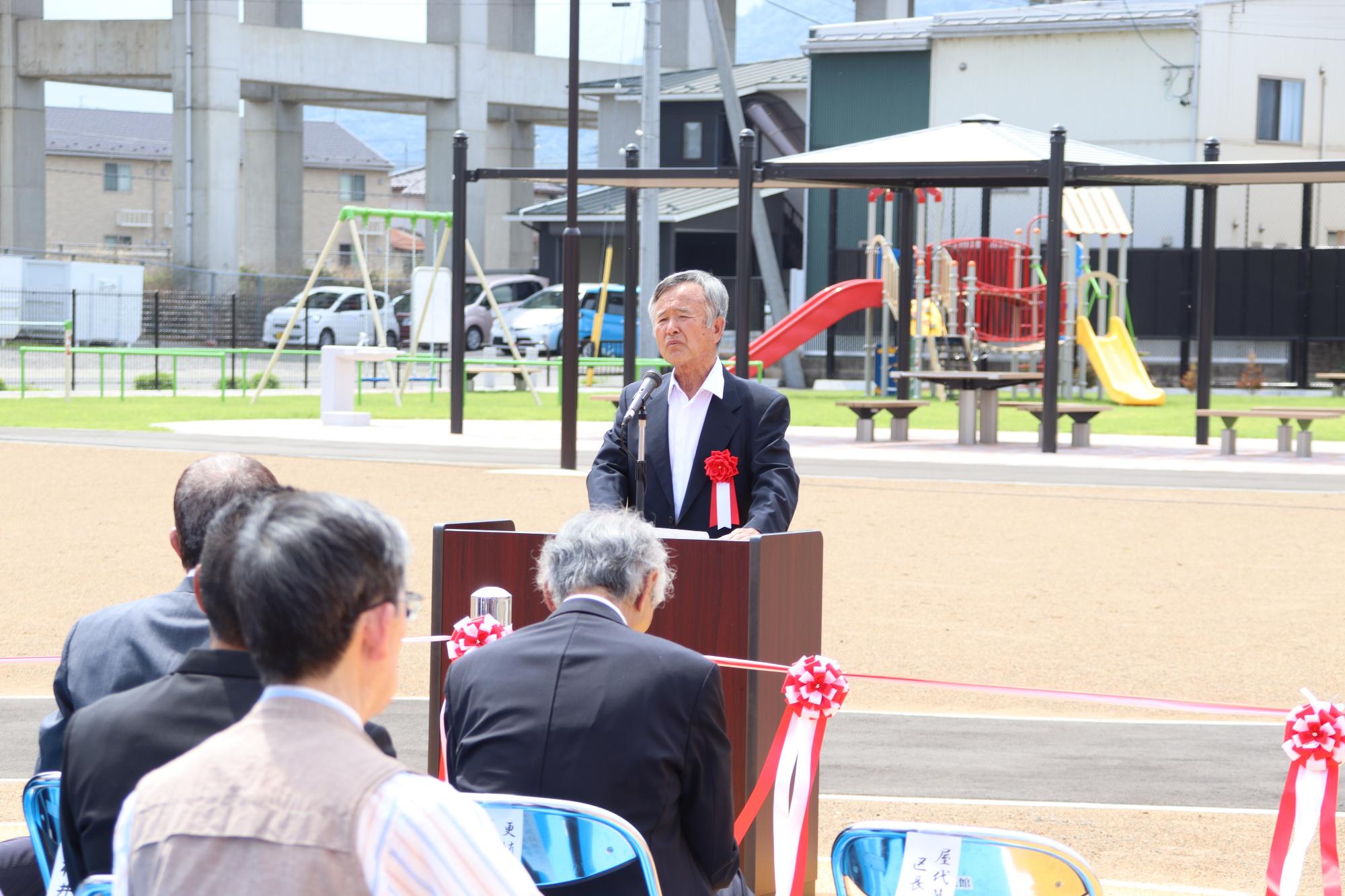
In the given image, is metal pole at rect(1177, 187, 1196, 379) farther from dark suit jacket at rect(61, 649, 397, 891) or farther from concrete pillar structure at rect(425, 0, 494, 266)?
dark suit jacket at rect(61, 649, 397, 891)

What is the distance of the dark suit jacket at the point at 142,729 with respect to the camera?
8.52 ft

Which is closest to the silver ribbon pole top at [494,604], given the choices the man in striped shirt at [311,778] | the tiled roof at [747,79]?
the man in striped shirt at [311,778]

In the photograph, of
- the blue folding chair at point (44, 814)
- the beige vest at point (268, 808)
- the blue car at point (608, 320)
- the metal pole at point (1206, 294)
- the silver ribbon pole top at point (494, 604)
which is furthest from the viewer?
the blue car at point (608, 320)

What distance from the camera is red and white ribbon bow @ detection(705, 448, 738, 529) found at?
5234 millimetres

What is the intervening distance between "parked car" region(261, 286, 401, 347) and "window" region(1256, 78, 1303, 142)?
62.9 ft

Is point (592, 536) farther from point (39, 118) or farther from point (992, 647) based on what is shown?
point (39, 118)

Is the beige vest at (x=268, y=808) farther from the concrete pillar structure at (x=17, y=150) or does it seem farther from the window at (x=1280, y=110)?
the concrete pillar structure at (x=17, y=150)

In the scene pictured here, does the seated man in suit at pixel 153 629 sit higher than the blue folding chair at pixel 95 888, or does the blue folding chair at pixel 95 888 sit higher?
the seated man in suit at pixel 153 629

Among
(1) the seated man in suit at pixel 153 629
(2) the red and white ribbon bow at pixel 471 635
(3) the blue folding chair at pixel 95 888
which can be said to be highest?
(1) the seated man in suit at pixel 153 629

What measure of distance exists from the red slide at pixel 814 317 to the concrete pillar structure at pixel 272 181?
2969cm

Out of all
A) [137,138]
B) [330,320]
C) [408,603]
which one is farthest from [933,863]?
[137,138]

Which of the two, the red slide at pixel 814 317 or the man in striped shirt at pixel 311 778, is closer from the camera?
the man in striped shirt at pixel 311 778

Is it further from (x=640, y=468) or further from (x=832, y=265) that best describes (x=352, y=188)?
(x=640, y=468)

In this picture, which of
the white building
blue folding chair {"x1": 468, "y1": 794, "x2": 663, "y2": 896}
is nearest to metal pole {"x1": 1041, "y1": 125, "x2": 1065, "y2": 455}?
the white building
